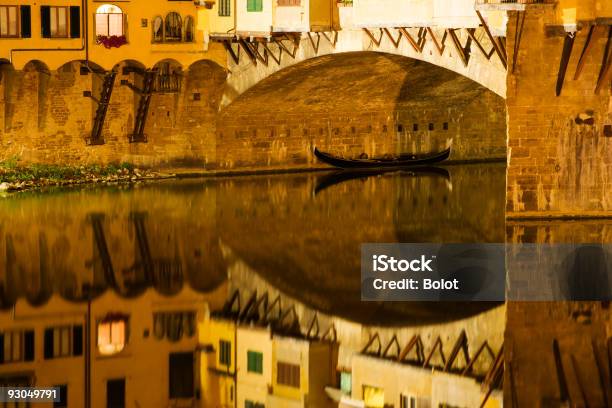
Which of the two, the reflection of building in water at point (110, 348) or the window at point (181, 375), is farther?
the reflection of building in water at point (110, 348)

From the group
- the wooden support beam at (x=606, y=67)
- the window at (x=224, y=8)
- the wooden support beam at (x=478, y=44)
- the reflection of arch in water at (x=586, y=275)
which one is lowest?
the reflection of arch in water at (x=586, y=275)

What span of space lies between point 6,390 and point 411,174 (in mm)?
20959

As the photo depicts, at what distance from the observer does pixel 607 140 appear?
25.2 meters

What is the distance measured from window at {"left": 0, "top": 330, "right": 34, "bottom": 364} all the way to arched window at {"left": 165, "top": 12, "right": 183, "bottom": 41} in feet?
50.8

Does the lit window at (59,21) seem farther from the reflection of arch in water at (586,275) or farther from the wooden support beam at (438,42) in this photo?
the reflection of arch in water at (586,275)

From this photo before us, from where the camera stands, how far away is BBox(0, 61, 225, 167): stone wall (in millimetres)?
33719

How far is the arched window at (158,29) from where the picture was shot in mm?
33594

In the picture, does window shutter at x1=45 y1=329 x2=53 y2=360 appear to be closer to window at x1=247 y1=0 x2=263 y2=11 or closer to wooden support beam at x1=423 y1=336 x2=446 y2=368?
wooden support beam at x1=423 y1=336 x2=446 y2=368

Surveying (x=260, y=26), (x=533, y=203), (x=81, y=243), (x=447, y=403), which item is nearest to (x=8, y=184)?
(x=260, y=26)

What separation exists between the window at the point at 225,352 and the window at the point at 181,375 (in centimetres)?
30

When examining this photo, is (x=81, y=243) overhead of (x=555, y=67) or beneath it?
beneath

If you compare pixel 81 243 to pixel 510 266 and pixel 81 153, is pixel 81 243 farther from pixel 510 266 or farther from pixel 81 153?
pixel 81 153

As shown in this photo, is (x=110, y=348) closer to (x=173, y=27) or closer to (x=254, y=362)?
(x=254, y=362)

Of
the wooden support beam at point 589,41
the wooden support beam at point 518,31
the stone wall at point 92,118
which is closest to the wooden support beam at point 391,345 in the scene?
the wooden support beam at point 518,31
